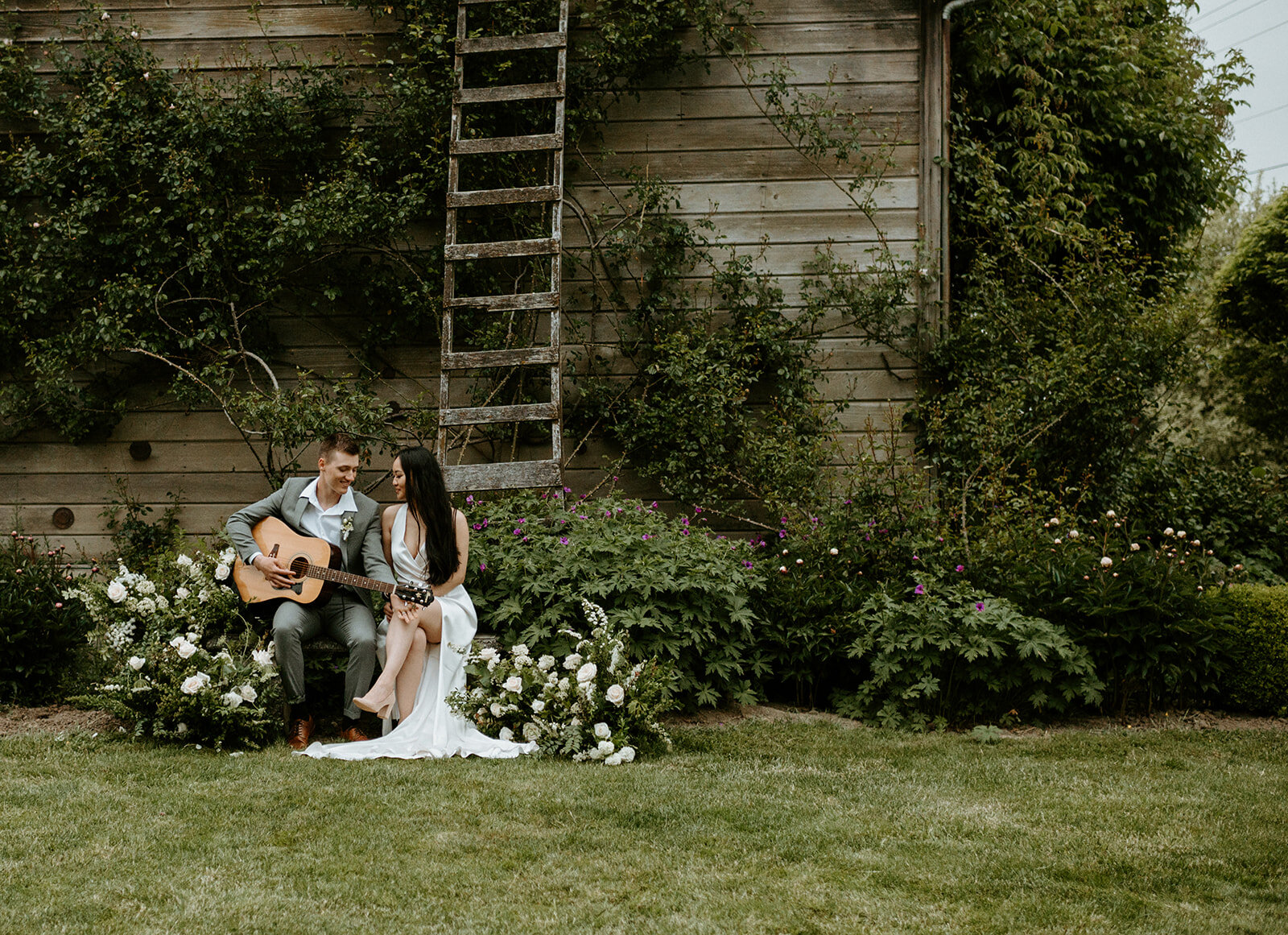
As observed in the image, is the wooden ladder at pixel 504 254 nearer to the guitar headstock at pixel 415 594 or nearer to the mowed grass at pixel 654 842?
the guitar headstock at pixel 415 594

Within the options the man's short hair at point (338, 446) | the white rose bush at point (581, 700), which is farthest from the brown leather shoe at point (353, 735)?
the man's short hair at point (338, 446)

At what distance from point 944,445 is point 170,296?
214 inches

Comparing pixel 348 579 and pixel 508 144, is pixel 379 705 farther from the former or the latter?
pixel 508 144

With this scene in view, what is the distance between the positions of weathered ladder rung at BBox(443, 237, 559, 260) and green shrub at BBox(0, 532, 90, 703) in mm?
2953

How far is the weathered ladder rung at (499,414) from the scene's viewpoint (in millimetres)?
6348

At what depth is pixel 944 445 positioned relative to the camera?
6867 millimetres

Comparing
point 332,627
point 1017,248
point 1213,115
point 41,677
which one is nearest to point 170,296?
point 41,677

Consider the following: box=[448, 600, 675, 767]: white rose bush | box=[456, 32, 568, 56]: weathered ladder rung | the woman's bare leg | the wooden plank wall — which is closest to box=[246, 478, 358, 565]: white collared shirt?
the woman's bare leg

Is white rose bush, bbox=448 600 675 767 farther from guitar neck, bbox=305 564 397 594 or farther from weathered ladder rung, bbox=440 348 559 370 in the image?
weathered ladder rung, bbox=440 348 559 370

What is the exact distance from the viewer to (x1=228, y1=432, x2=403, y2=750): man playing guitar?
4.83 meters

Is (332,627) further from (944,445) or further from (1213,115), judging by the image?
(1213,115)

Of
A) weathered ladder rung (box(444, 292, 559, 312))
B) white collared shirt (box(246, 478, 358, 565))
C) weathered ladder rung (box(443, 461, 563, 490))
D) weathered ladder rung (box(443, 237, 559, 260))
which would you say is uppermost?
weathered ladder rung (box(443, 237, 559, 260))

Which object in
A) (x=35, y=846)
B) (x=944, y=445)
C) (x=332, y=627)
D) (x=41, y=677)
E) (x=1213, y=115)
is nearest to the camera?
(x=35, y=846)

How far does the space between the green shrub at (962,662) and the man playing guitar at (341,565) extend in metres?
2.38
